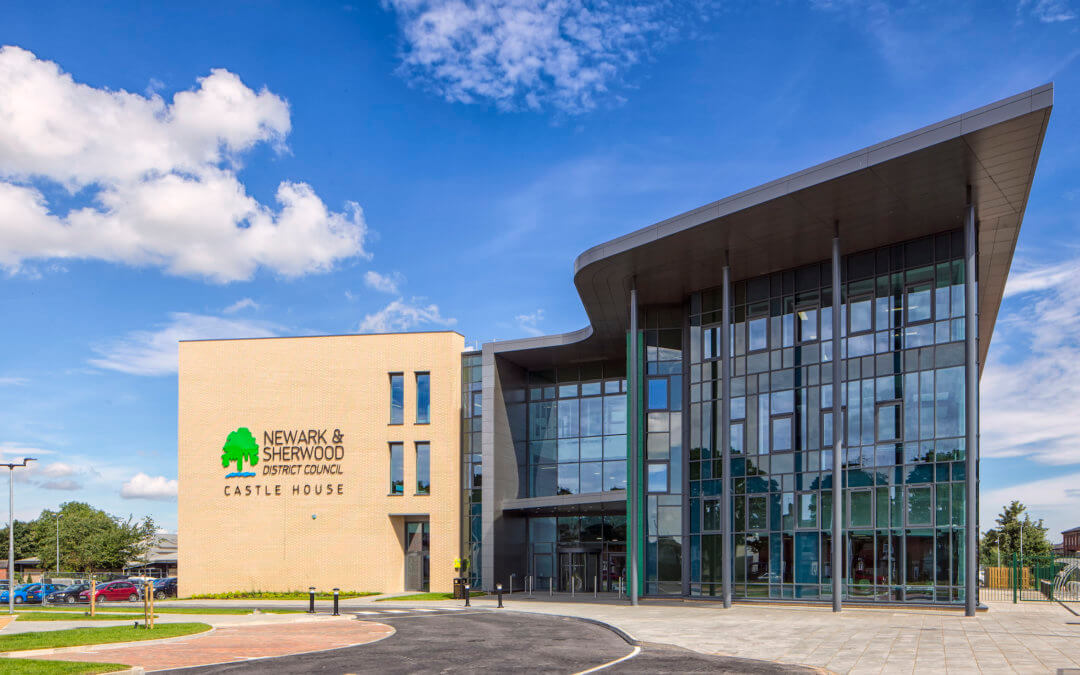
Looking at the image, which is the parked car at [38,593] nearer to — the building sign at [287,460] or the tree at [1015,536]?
the building sign at [287,460]

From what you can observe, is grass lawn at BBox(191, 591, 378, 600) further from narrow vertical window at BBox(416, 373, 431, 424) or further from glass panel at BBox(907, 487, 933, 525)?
glass panel at BBox(907, 487, 933, 525)

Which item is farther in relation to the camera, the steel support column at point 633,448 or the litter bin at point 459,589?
the litter bin at point 459,589

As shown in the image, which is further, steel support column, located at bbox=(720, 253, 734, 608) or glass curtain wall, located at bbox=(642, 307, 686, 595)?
glass curtain wall, located at bbox=(642, 307, 686, 595)

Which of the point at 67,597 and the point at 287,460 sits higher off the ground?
the point at 287,460

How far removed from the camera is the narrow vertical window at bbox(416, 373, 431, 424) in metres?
45.2

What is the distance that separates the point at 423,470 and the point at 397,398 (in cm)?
378

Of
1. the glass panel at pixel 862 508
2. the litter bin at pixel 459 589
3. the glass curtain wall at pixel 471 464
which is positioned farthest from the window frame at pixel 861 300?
the glass curtain wall at pixel 471 464

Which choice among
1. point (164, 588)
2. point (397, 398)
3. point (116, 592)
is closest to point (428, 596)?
point (397, 398)

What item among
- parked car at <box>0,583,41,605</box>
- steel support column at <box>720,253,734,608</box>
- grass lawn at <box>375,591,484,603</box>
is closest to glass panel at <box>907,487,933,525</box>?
steel support column at <box>720,253,734,608</box>

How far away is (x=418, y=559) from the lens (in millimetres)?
45438

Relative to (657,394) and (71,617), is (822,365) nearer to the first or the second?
(657,394)

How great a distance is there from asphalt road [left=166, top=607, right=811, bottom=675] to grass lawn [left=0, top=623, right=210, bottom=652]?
5405 mm

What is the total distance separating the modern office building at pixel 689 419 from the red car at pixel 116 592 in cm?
247

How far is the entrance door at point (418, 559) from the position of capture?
45281mm
